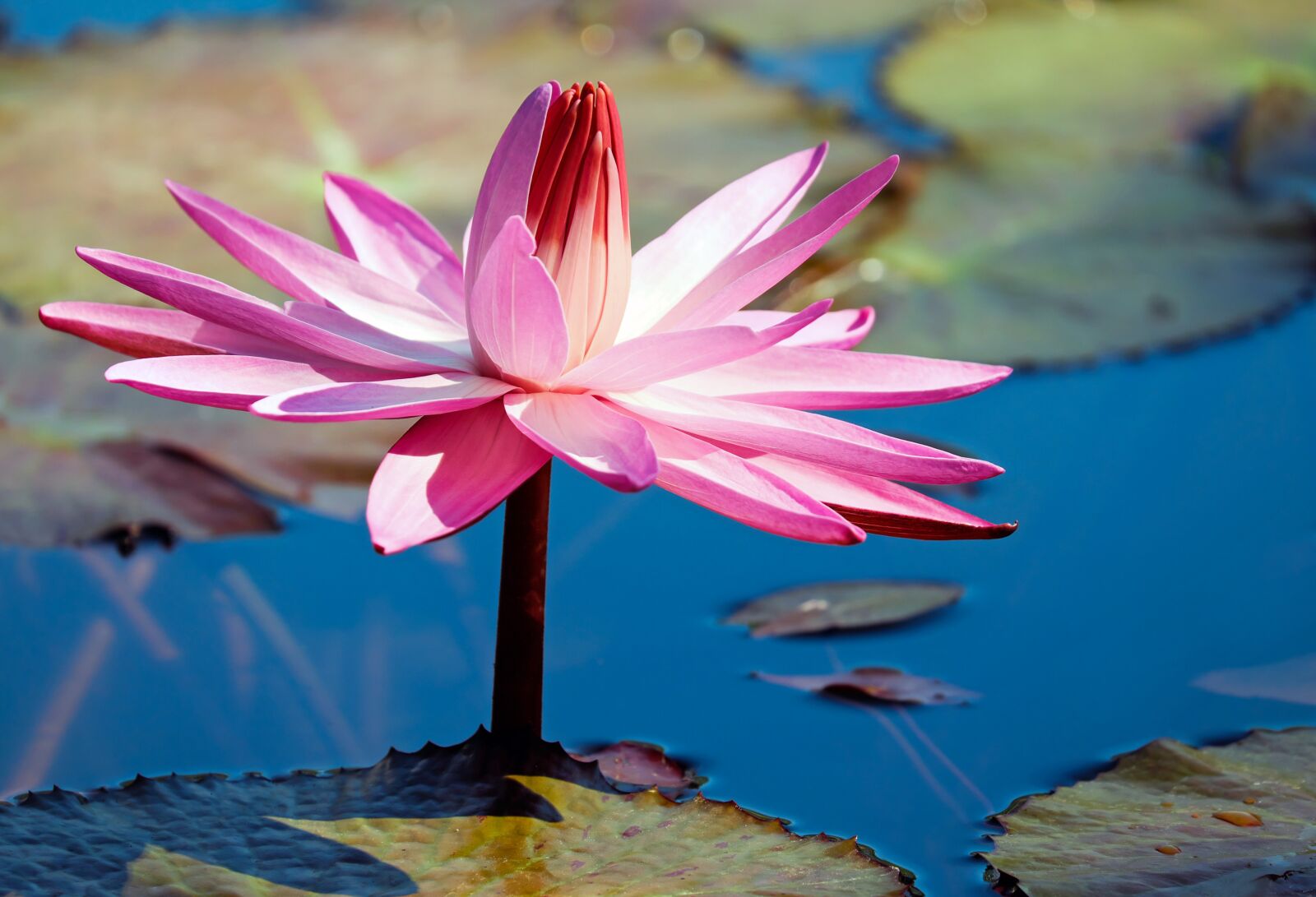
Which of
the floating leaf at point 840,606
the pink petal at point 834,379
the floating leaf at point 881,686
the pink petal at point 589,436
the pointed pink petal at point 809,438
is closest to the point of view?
the pink petal at point 589,436

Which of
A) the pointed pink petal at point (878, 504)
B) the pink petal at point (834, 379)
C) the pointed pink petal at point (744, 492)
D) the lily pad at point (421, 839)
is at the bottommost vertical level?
the lily pad at point (421, 839)

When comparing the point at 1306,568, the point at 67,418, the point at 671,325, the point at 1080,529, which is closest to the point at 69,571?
the point at 67,418

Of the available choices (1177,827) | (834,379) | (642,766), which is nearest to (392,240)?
(834,379)

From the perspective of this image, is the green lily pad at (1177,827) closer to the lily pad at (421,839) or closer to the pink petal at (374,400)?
the lily pad at (421,839)

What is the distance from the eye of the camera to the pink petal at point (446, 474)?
2.85 feet

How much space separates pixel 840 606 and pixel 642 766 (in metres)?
0.38

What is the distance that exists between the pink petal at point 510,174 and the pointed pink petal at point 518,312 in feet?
0.20

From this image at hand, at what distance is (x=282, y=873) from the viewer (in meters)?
0.91

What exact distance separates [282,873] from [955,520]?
584 mm

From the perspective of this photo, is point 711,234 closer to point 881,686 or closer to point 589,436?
point 589,436

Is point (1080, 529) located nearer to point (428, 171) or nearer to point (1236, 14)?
point (428, 171)

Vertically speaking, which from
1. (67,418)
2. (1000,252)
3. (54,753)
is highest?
(1000,252)

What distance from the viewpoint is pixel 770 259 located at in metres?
1.11

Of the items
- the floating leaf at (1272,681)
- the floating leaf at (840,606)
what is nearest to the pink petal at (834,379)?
the floating leaf at (840,606)
